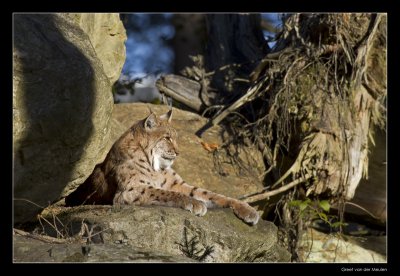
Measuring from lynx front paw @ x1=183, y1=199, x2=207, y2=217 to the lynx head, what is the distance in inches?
30.3

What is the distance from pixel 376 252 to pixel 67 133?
5.14m

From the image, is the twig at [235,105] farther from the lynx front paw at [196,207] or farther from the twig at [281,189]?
the lynx front paw at [196,207]

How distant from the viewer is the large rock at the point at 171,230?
15.6 feet

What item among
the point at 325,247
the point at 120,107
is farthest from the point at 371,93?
the point at 120,107

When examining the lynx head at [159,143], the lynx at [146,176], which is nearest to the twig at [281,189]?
the lynx at [146,176]

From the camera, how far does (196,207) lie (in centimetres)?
514

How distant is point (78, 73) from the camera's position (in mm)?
4676

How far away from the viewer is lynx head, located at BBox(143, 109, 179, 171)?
19.1 feet

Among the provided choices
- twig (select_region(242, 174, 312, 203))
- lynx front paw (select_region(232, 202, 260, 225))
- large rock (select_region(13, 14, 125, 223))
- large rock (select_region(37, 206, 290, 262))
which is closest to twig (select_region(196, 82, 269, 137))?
twig (select_region(242, 174, 312, 203))

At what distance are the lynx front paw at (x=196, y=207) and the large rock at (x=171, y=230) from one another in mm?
47

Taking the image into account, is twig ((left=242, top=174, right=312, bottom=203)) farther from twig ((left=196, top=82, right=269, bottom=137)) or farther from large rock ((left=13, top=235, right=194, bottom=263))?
large rock ((left=13, top=235, right=194, bottom=263))

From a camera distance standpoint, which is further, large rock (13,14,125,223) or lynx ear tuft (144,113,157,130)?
lynx ear tuft (144,113,157,130)

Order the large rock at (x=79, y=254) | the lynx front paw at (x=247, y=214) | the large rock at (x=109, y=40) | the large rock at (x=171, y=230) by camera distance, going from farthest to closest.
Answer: the large rock at (x=109, y=40)
the lynx front paw at (x=247, y=214)
the large rock at (x=171, y=230)
the large rock at (x=79, y=254)

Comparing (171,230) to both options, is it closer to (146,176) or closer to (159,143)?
(146,176)
